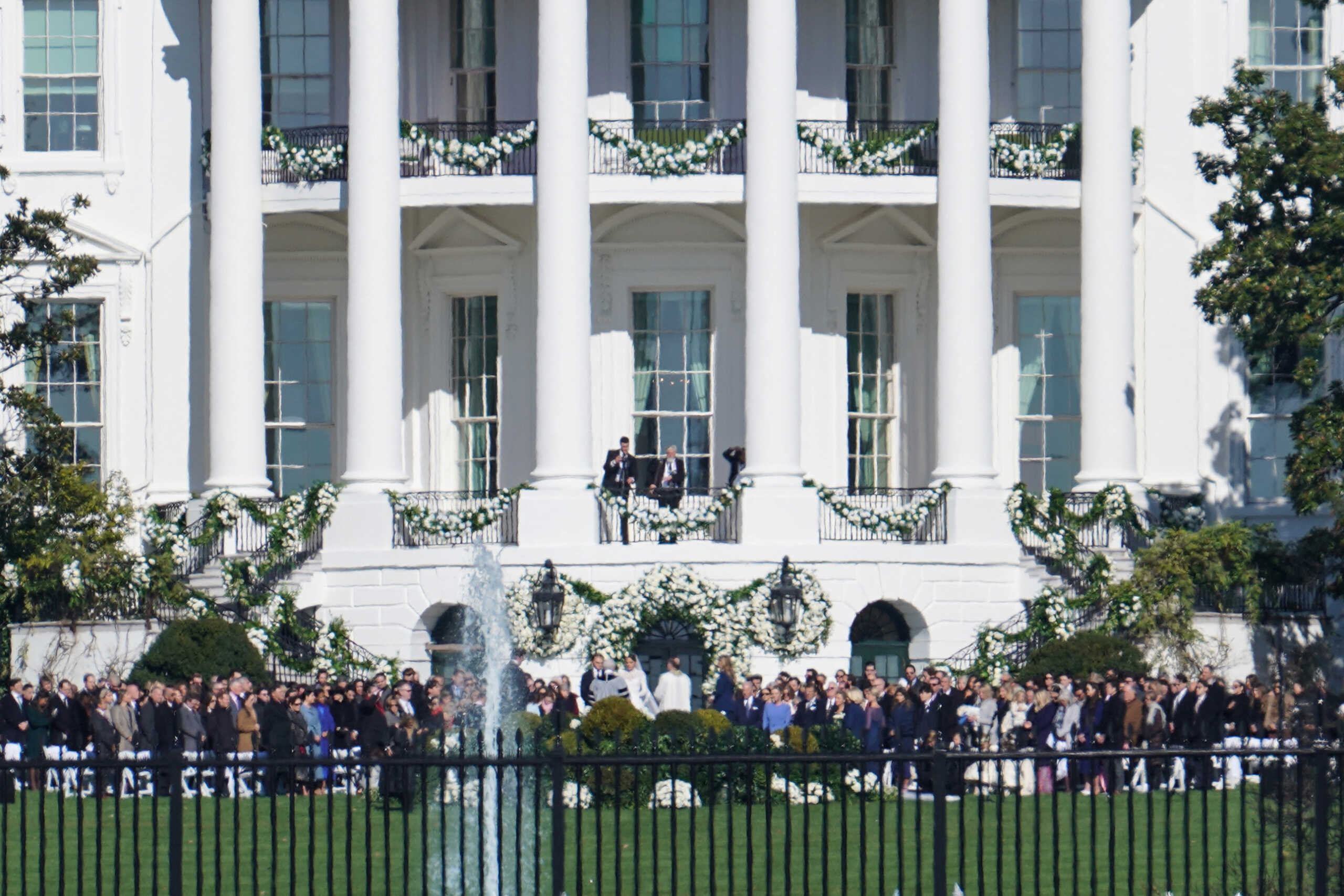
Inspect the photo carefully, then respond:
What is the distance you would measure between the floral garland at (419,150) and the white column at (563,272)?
1077 mm

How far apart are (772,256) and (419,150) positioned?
5552 millimetres

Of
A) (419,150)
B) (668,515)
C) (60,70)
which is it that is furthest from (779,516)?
(60,70)

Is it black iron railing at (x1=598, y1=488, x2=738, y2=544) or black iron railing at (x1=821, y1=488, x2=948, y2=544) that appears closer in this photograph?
black iron railing at (x1=598, y1=488, x2=738, y2=544)

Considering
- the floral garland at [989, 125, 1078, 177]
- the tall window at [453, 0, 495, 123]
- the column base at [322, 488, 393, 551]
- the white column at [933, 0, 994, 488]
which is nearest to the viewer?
the column base at [322, 488, 393, 551]

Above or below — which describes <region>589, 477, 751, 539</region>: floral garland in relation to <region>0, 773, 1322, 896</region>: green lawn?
above

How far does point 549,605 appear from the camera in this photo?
3550 centimetres

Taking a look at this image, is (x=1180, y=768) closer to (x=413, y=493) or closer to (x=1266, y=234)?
(x=1266, y=234)

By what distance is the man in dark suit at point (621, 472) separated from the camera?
37062mm

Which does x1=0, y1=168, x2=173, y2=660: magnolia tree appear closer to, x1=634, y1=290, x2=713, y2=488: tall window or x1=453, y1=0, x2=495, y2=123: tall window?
x1=453, y1=0, x2=495, y2=123: tall window

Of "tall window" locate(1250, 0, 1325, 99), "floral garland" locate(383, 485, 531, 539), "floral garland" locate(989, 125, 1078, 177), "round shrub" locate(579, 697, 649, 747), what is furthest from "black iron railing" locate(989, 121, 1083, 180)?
"round shrub" locate(579, 697, 649, 747)

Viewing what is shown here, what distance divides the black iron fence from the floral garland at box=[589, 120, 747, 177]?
1299cm

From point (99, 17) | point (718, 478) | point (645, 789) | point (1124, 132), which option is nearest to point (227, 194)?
point (99, 17)

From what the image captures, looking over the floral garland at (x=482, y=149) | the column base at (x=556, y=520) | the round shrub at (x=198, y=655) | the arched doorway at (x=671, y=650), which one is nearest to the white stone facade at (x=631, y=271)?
the column base at (x=556, y=520)

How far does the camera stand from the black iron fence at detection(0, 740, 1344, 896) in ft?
52.3
